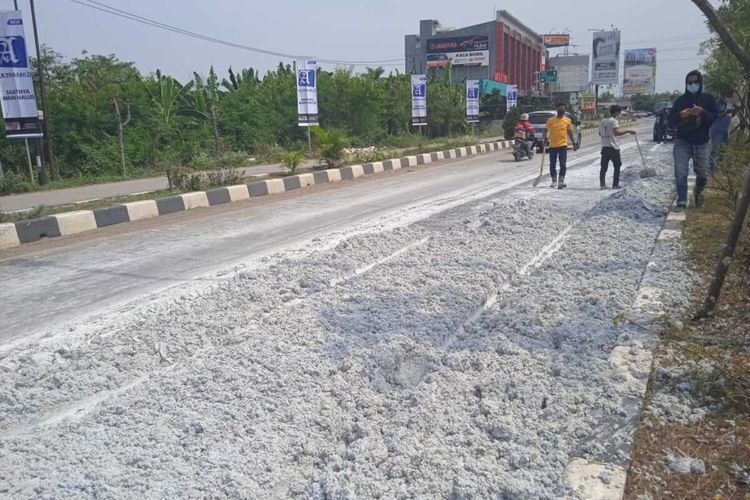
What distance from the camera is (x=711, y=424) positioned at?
264cm

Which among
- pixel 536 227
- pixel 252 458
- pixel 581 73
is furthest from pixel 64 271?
pixel 581 73

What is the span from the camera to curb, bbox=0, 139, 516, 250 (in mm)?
8141

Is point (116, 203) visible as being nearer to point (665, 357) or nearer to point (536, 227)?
point (536, 227)

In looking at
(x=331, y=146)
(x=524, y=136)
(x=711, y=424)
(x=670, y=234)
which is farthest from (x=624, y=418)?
(x=524, y=136)

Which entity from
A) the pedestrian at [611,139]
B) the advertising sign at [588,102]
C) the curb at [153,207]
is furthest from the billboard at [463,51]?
the pedestrian at [611,139]

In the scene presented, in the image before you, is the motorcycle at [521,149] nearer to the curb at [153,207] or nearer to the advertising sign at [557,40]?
the curb at [153,207]

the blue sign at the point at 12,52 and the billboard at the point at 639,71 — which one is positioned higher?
the billboard at the point at 639,71

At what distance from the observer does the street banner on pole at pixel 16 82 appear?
11914mm

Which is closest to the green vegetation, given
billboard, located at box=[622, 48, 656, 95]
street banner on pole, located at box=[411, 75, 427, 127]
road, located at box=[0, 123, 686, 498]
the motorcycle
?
street banner on pole, located at box=[411, 75, 427, 127]

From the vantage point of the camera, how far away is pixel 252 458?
8.12 ft

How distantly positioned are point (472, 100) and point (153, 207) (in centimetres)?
2287

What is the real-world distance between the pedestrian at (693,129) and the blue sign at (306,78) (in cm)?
1286

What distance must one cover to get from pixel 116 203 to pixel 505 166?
10.8m

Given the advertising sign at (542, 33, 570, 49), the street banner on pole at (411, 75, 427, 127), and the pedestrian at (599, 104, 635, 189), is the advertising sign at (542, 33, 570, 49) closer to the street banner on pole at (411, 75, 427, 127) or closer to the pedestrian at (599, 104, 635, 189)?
the street banner on pole at (411, 75, 427, 127)
